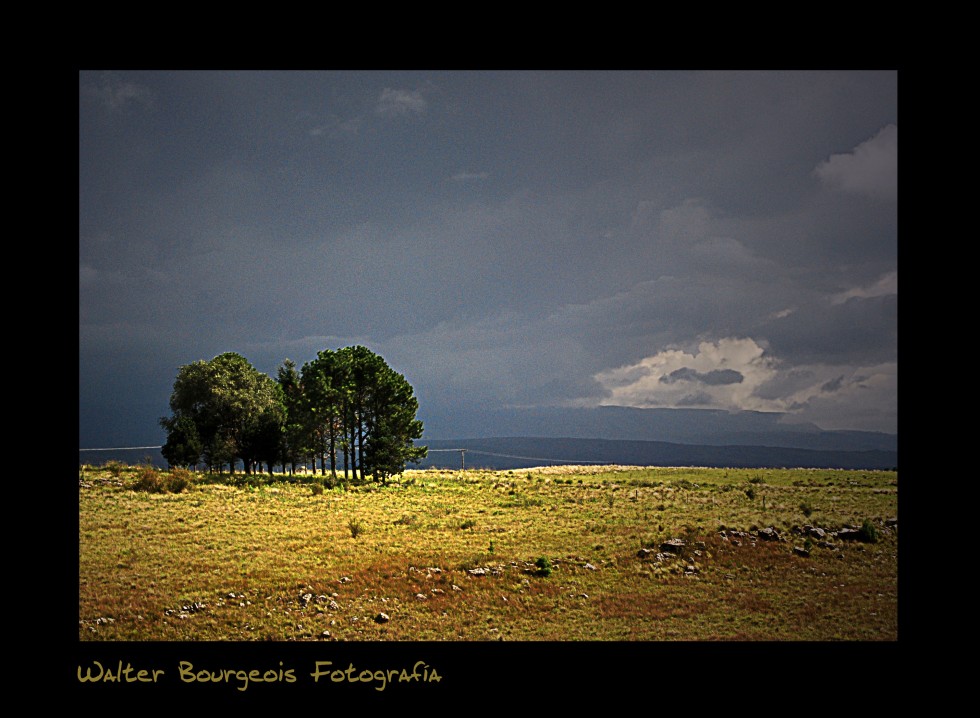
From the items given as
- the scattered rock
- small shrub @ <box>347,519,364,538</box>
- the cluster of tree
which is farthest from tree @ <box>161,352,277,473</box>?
the scattered rock

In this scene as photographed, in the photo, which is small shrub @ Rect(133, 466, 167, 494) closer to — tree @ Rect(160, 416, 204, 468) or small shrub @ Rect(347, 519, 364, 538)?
tree @ Rect(160, 416, 204, 468)

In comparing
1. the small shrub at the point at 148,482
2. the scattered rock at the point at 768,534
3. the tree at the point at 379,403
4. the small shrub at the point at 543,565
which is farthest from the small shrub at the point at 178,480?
the scattered rock at the point at 768,534

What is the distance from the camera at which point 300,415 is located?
9672 millimetres

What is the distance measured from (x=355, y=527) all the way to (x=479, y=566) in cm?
171

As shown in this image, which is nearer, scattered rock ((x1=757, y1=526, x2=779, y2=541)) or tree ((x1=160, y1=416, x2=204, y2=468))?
scattered rock ((x1=757, y1=526, x2=779, y2=541))

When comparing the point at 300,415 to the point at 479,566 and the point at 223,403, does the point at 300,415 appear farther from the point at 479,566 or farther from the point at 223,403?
the point at 479,566

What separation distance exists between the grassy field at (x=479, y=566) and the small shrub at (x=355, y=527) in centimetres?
3

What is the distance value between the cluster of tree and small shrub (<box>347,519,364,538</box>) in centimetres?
219

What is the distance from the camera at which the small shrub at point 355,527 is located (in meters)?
6.42

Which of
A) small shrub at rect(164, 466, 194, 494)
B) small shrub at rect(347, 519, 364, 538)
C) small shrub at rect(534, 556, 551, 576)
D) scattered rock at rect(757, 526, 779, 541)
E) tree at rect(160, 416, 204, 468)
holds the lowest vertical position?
small shrub at rect(534, 556, 551, 576)

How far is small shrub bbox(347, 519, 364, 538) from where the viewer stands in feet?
21.1

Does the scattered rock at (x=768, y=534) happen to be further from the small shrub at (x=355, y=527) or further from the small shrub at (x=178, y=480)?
the small shrub at (x=178, y=480)

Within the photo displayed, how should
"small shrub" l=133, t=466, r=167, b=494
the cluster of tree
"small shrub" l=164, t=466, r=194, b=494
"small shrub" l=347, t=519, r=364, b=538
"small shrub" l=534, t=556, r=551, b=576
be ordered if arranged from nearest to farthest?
"small shrub" l=534, t=556, r=551, b=576 → "small shrub" l=347, t=519, r=364, b=538 → "small shrub" l=133, t=466, r=167, b=494 → "small shrub" l=164, t=466, r=194, b=494 → the cluster of tree
